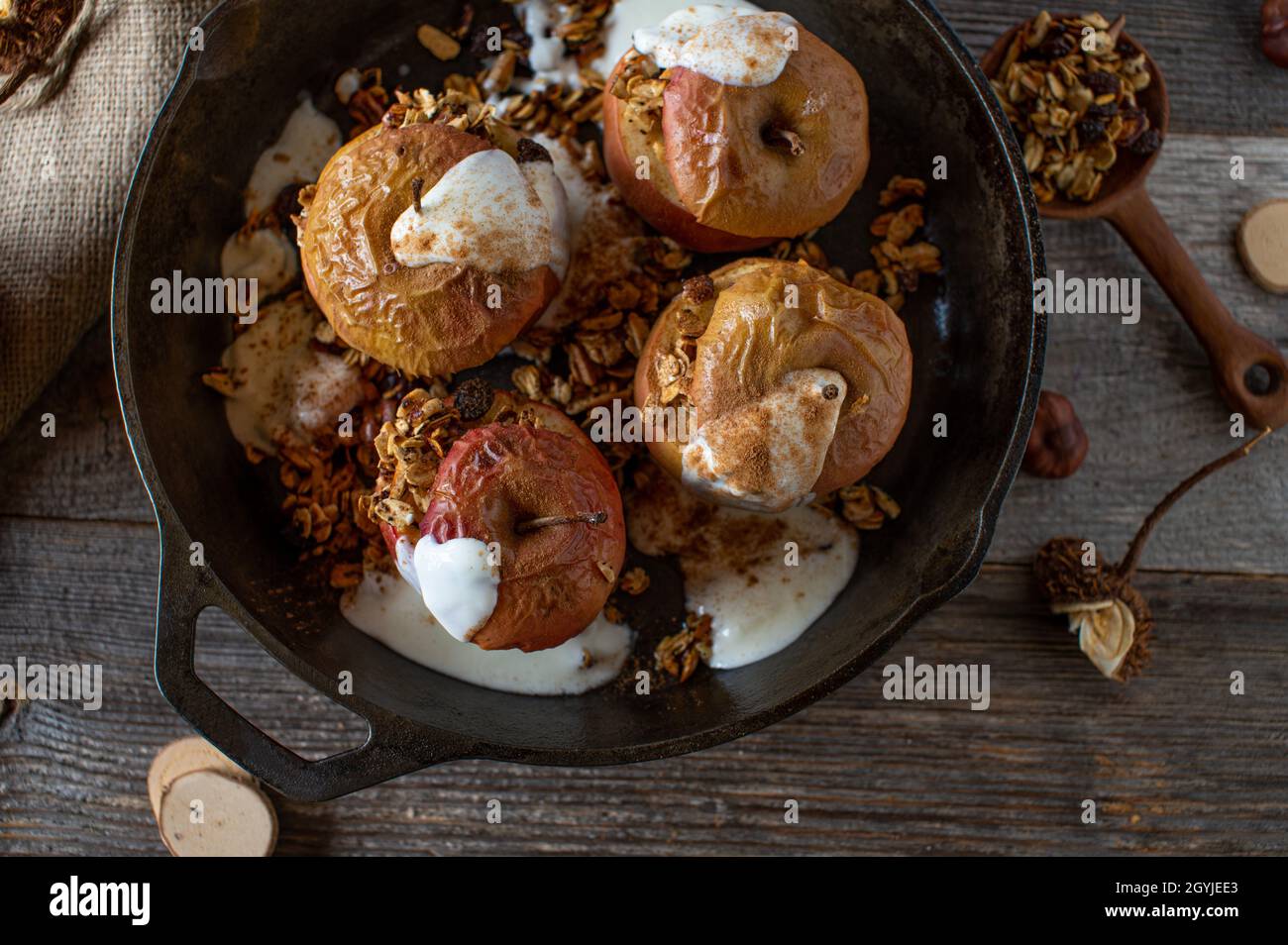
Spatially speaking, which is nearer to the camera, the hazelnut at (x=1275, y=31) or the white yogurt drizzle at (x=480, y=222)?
the white yogurt drizzle at (x=480, y=222)

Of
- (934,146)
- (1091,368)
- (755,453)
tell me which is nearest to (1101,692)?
(1091,368)

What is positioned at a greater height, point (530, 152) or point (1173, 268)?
point (530, 152)

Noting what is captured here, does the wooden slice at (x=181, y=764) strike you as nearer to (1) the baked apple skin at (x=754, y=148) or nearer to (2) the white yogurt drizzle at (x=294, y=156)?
(2) the white yogurt drizzle at (x=294, y=156)

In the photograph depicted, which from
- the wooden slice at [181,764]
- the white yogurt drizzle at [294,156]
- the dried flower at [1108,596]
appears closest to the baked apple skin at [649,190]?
the white yogurt drizzle at [294,156]

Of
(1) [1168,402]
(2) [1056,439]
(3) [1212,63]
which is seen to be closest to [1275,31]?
(3) [1212,63]

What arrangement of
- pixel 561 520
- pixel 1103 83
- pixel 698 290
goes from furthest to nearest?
pixel 1103 83, pixel 698 290, pixel 561 520

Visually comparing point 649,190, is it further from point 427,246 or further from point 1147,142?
point 1147,142

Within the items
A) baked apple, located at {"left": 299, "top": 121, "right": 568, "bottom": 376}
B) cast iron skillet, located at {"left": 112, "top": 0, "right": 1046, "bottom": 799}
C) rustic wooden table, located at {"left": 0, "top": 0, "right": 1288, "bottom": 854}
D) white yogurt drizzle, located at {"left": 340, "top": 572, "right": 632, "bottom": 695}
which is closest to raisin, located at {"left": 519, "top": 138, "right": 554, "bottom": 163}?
baked apple, located at {"left": 299, "top": 121, "right": 568, "bottom": 376}
